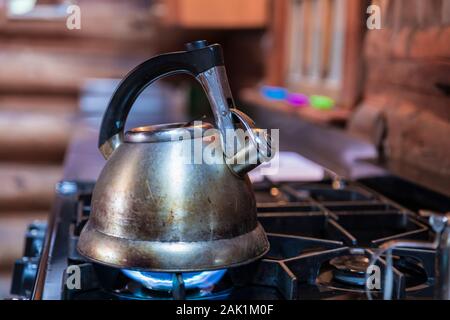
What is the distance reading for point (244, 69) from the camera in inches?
145

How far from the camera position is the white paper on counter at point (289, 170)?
5.15 feet

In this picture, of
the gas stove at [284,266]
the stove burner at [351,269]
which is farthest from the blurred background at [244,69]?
the stove burner at [351,269]

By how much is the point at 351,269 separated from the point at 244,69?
2.87 meters

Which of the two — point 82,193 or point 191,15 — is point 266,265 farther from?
point 191,15

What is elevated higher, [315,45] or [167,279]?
[315,45]

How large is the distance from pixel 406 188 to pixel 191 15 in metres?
1.96

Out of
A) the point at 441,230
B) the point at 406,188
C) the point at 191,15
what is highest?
the point at 191,15

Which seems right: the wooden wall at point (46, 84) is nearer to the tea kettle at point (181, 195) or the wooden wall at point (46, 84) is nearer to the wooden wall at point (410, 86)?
the wooden wall at point (410, 86)

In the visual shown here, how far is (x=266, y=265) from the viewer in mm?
848

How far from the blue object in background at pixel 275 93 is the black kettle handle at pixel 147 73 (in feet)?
6.20

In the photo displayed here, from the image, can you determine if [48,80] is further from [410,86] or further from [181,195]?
[181,195]

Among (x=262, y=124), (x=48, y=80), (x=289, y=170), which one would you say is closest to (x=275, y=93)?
(x=262, y=124)

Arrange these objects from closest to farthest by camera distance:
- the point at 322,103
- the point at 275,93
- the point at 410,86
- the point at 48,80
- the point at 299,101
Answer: the point at 410,86 < the point at 322,103 < the point at 299,101 < the point at 275,93 < the point at 48,80
